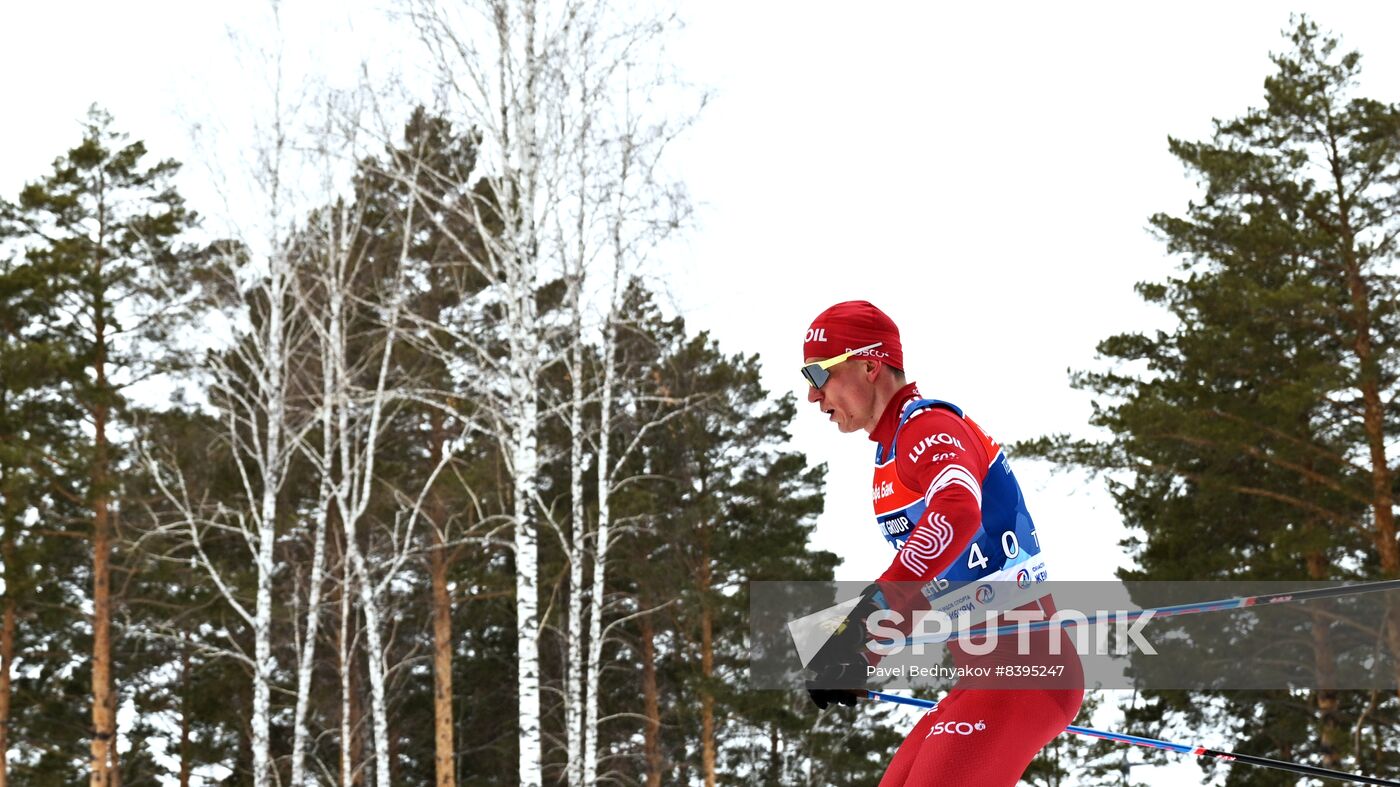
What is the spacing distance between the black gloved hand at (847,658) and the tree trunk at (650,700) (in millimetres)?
21020

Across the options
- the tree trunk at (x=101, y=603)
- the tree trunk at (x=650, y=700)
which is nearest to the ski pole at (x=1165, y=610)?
the tree trunk at (x=101, y=603)

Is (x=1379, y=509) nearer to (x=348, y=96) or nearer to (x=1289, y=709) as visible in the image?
(x=1289, y=709)

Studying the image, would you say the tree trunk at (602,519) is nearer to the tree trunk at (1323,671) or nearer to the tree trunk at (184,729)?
the tree trunk at (1323,671)

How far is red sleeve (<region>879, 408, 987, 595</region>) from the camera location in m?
2.47

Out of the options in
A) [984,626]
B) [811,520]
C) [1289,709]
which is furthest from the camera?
[811,520]

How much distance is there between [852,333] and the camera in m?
2.80

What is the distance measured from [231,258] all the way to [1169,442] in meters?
11.5

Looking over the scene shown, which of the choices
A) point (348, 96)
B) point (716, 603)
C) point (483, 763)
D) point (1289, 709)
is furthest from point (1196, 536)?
point (483, 763)

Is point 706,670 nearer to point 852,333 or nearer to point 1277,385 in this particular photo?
point 1277,385

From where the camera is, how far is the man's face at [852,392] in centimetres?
282

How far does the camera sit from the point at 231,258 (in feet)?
53.6

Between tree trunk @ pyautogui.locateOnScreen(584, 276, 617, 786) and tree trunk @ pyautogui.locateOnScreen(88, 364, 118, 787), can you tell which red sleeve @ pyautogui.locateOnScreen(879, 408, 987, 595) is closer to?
tree trunk @ pyautogui.locateOnScreen(584, 276, 617, 786)

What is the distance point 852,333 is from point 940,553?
0.55m

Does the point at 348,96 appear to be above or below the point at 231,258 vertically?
above
